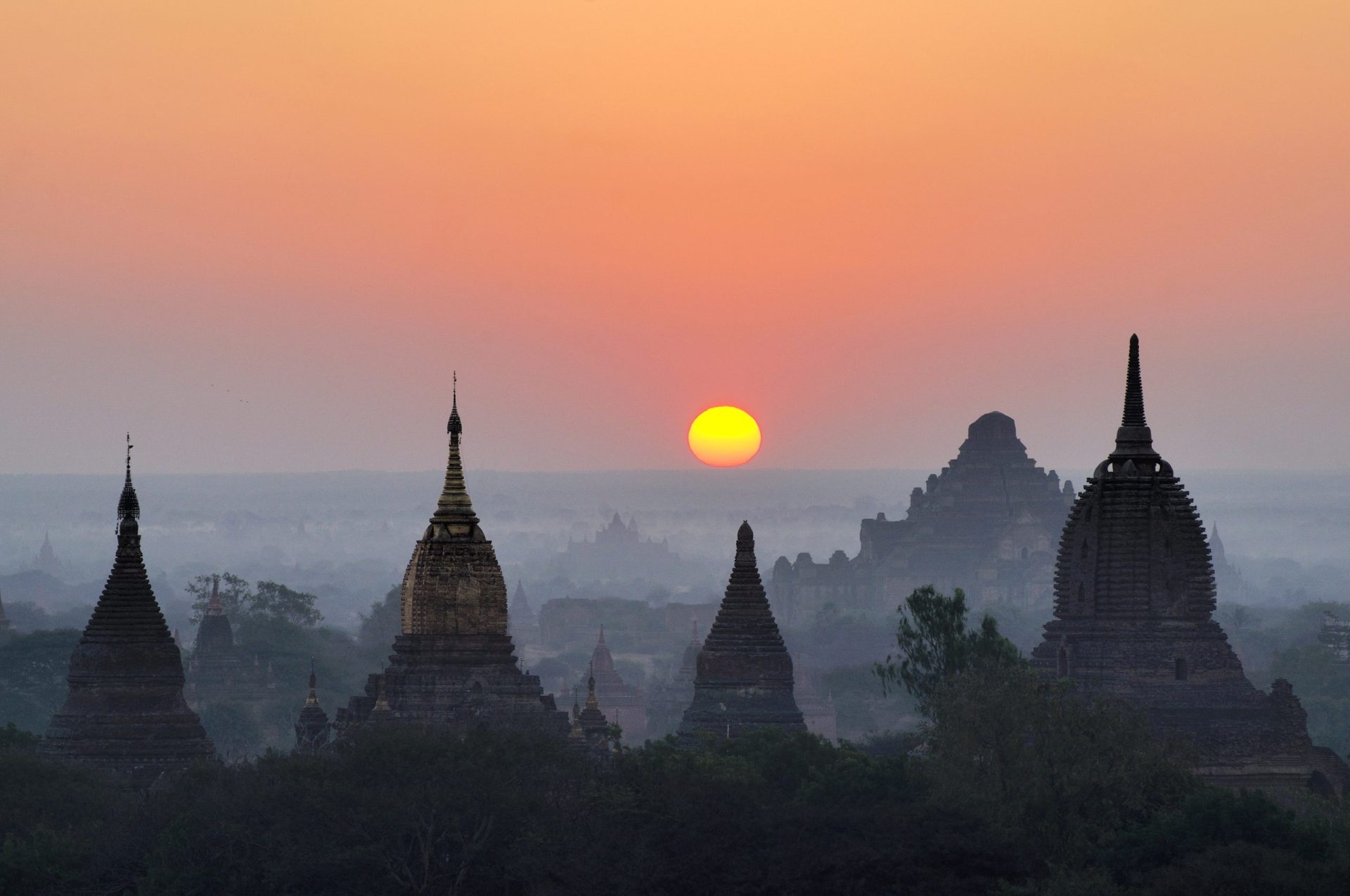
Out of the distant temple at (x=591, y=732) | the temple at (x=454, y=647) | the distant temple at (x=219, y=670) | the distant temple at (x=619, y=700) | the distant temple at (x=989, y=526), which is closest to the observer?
the distant temple at (x=591, y=732)

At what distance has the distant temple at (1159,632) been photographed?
6359 centimetres

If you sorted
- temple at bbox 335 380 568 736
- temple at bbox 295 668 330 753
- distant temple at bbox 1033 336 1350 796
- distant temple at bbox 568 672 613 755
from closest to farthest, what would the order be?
1. distant temple at bbox 1033 336 1350 796
2. distant temple at bbox 568 672 613 755
3. temple at bbox 335 380 568 736
4. temple at bbox 295 668 330 753

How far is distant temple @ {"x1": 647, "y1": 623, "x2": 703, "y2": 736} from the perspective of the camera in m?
120

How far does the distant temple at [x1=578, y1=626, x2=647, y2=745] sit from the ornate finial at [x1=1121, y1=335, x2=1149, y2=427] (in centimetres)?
5047

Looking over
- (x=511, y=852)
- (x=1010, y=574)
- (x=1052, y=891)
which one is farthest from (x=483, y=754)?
(x=1010, y=574)

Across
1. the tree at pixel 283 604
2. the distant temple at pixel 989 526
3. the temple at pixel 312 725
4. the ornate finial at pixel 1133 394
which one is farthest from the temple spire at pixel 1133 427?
the distant temple at pixel 989 526

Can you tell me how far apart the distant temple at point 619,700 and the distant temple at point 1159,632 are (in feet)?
165

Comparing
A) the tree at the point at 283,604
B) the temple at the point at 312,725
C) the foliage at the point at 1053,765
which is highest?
the tree at the point at 283,604

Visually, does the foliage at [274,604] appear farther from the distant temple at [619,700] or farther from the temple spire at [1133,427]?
the temple spire at [1133,427]

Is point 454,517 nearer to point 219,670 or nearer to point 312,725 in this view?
point 312,725

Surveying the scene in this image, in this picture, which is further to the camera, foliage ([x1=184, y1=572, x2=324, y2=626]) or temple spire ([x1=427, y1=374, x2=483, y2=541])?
foliage ([x1=184, y1=572, x2=324, y2=626])

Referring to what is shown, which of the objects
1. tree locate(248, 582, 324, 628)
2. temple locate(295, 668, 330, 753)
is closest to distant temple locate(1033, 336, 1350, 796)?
temple locate(295, 668, 330, 753)

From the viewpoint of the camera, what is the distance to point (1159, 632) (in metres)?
65.2

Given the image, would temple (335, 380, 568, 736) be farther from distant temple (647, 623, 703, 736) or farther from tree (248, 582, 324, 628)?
tree (248, 582, 324, 628)
